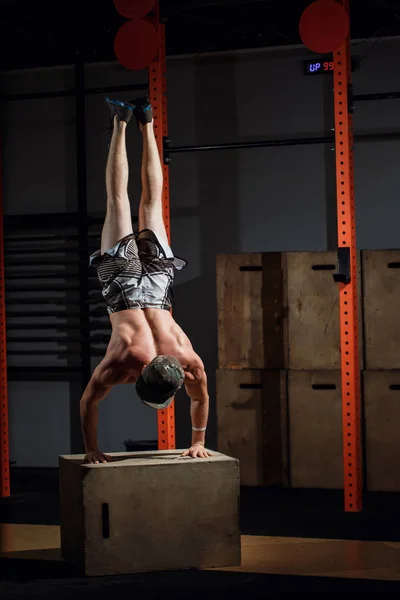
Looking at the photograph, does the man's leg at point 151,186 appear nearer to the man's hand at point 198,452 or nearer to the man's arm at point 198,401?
the man's arm at point 198,401

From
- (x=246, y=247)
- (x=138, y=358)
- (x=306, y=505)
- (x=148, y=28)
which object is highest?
(x=148, y=28)

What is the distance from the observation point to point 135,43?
5.68 meters

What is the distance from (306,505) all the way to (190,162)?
9.88 ft

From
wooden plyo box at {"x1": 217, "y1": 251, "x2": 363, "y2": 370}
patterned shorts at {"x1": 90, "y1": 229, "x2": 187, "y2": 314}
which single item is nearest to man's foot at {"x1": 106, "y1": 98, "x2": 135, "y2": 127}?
patterned shorts at {"x1": 90, "y1": 229, "x2": 187, "y2": 314}

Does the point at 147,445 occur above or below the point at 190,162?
below

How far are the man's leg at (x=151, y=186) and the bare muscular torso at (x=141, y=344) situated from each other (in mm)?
478

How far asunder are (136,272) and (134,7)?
1.73m

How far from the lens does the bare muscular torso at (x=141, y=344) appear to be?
4.72m

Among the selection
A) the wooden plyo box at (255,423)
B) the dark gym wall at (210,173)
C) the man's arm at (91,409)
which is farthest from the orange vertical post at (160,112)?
the dark gym wall at (210,173)

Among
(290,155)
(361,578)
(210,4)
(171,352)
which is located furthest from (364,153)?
(361,578)

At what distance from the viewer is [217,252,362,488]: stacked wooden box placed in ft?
21.6

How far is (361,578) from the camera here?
4383 mm

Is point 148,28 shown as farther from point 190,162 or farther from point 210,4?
point 190,162

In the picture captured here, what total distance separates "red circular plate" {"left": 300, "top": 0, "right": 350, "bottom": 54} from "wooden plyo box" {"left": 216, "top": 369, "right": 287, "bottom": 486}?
2383 millimetres
